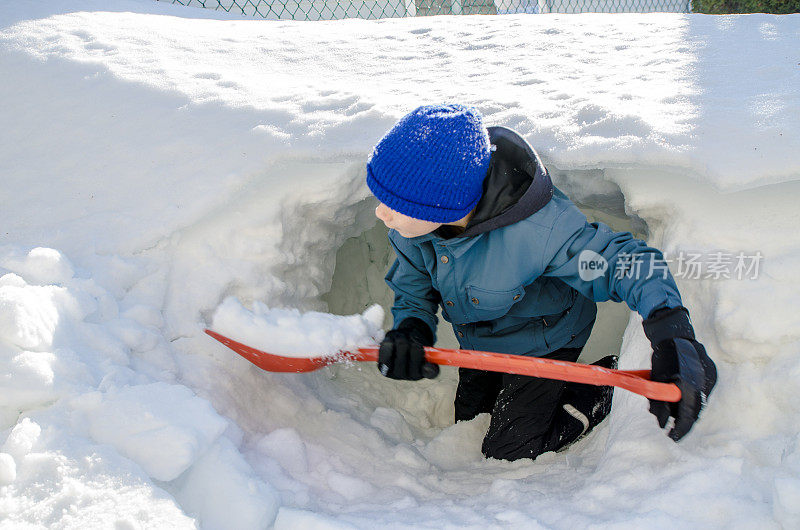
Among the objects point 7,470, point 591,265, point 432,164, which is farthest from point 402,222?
point 7,470

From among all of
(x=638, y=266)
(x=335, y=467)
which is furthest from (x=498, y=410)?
(x=638, y=266)

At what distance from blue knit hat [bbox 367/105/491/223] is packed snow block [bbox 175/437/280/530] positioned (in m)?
0.62

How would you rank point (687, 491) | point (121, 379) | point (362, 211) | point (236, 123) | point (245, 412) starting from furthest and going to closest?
point (362, 211)
point (236, 123)
point (245, 412)
point (121, 379)
point (687, 491)

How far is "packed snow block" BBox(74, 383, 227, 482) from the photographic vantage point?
42.0 inches

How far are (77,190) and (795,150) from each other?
6.25ft

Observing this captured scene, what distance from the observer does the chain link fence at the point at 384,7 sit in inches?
193

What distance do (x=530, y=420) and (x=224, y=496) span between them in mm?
1089

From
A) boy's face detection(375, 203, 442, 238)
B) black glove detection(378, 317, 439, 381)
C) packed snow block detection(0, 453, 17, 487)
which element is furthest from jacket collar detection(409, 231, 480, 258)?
packed snow block detection(0, 453, 17, 487)

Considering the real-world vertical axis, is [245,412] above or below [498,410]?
above

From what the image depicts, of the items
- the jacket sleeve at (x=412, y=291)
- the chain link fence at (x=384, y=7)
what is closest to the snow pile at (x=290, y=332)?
the jacket sleeve at (x=412, y=291)

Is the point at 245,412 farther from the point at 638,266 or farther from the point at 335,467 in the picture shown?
the point at 638,266

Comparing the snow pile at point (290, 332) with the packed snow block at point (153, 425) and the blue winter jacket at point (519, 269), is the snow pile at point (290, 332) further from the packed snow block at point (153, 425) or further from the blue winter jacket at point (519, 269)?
the packed snow block at point (153, 425)

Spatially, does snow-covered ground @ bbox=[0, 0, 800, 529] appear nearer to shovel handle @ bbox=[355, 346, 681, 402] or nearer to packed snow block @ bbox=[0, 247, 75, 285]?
packed snow block @ bbox=[0, 247, 75, 285]

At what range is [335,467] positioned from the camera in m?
1.45
